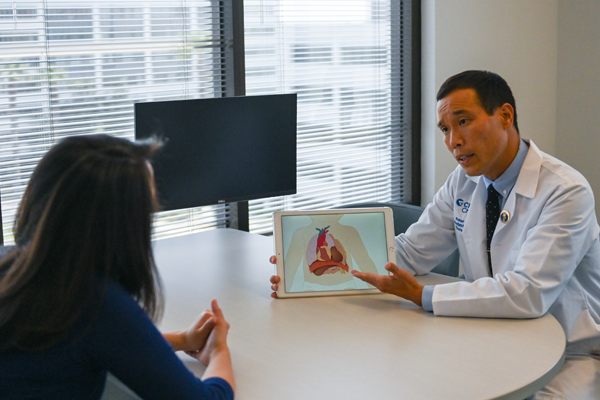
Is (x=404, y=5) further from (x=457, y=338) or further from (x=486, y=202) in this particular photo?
(x=457, y=338)

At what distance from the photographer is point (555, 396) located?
156 centimetres

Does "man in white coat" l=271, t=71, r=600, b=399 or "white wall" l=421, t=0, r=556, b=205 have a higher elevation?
"white wall" l=421, t=0, r=556, b=205

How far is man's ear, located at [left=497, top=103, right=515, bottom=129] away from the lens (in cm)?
181

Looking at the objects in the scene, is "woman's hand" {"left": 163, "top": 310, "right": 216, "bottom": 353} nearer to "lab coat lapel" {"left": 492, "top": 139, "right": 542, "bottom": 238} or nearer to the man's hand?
the man's hand

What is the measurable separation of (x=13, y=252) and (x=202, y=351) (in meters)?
0.48

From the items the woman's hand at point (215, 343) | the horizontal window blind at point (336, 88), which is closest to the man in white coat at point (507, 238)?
the woman's hand at point (215, 343)

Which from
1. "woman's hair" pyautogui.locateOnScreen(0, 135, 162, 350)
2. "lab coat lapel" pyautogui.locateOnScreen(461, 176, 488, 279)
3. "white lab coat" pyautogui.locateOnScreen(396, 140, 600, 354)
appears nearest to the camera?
"woman's hair" pyautogui.locateOnScreen(0, 135, 162, 350)

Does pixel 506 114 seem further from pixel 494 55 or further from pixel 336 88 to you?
pixel 494 55

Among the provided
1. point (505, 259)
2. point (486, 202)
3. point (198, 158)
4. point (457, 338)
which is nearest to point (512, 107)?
point (486, 202)

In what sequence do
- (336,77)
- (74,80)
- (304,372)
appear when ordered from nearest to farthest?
(304,372), (74,80), (336,77)

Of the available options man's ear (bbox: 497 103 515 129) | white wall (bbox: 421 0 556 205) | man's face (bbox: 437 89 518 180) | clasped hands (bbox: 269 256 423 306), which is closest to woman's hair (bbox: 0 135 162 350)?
clasped hands (bbox: 269 256 423 306)

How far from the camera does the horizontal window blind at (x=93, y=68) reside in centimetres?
223

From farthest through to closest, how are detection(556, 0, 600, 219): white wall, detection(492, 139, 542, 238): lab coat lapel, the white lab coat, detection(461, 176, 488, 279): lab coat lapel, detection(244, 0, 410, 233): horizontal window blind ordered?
detection(556, 0, 600, 219): white wall
detection(244, 0, 410, 233): horizontal window blind
detection(461, 176, 488, 279): lab coat lapel
detection(492, 139, 542, 238): lab coat lapel
the white lab coat

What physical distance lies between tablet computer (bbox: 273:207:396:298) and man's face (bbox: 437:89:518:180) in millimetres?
282
